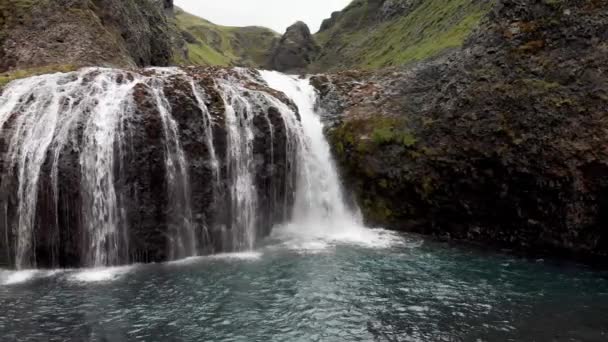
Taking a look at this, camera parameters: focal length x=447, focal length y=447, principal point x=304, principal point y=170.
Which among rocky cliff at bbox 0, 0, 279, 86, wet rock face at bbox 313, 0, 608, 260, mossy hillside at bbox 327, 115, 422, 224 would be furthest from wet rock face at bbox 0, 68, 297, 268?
rocky cliff at bbox 0, 0, 279, 86

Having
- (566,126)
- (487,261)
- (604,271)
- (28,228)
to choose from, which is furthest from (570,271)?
(28,228)

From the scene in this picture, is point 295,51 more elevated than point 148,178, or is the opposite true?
point 295,51

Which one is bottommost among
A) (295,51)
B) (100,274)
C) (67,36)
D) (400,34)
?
(100,274)

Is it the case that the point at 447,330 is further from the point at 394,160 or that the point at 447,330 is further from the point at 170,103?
the point at 170,103

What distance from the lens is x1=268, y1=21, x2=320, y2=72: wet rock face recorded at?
96.6m

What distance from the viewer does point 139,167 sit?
19.2m

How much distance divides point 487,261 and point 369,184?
7.62 metres

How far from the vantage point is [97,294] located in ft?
50.1

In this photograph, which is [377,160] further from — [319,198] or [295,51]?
[295,51]

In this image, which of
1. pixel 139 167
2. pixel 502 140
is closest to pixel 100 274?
pixel 139 167

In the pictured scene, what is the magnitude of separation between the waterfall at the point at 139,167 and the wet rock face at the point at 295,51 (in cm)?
7380

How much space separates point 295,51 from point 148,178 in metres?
82.9

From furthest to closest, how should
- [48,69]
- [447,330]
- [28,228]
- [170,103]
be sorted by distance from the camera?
[48,69], [170,103], [28,228], [447,330]

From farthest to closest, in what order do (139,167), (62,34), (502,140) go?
(62,34), (502,140), (139,167)
